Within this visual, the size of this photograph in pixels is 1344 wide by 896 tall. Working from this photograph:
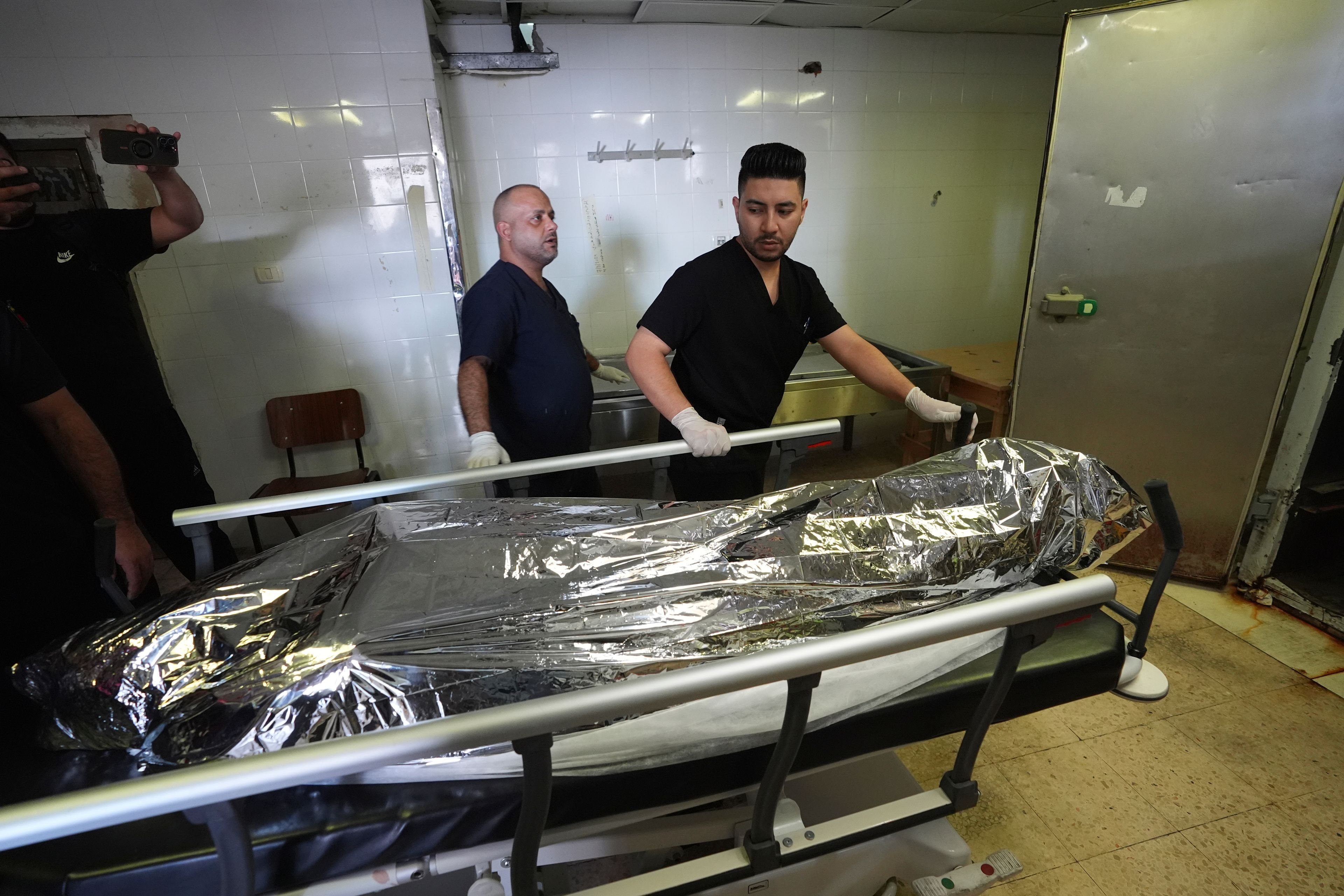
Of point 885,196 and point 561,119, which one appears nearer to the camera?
point 561,119

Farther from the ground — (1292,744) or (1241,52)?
(1241,52)

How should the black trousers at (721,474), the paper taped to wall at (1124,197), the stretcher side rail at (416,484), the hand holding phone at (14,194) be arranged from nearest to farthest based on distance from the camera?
the stretcher side rail at (416,484)
the hand holding phone at (14,194)
the black trousers at (721,474)
the paper taped to wall at (1124,197)

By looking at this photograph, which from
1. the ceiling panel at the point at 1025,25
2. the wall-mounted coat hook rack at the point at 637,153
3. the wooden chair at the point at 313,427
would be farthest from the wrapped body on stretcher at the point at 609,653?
the ceiling panel at the point at 1025,25

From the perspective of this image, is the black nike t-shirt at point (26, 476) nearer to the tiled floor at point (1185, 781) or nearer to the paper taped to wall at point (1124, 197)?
the tiled floor at point (1185, 781)

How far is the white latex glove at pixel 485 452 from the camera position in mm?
1541

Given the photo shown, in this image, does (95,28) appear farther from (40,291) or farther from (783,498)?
(783,498)

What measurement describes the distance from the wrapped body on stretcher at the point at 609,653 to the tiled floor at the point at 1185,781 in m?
0.54

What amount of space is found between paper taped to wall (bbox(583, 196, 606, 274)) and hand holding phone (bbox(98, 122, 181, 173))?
4.96ft

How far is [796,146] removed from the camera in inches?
119

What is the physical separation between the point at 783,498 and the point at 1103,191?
5.85 feet

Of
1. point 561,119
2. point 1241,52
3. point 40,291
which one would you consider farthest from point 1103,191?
point 40,291

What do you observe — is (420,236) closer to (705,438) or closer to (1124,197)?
(705,438)

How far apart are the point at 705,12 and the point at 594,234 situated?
3.34 feet

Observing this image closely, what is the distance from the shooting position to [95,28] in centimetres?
220
